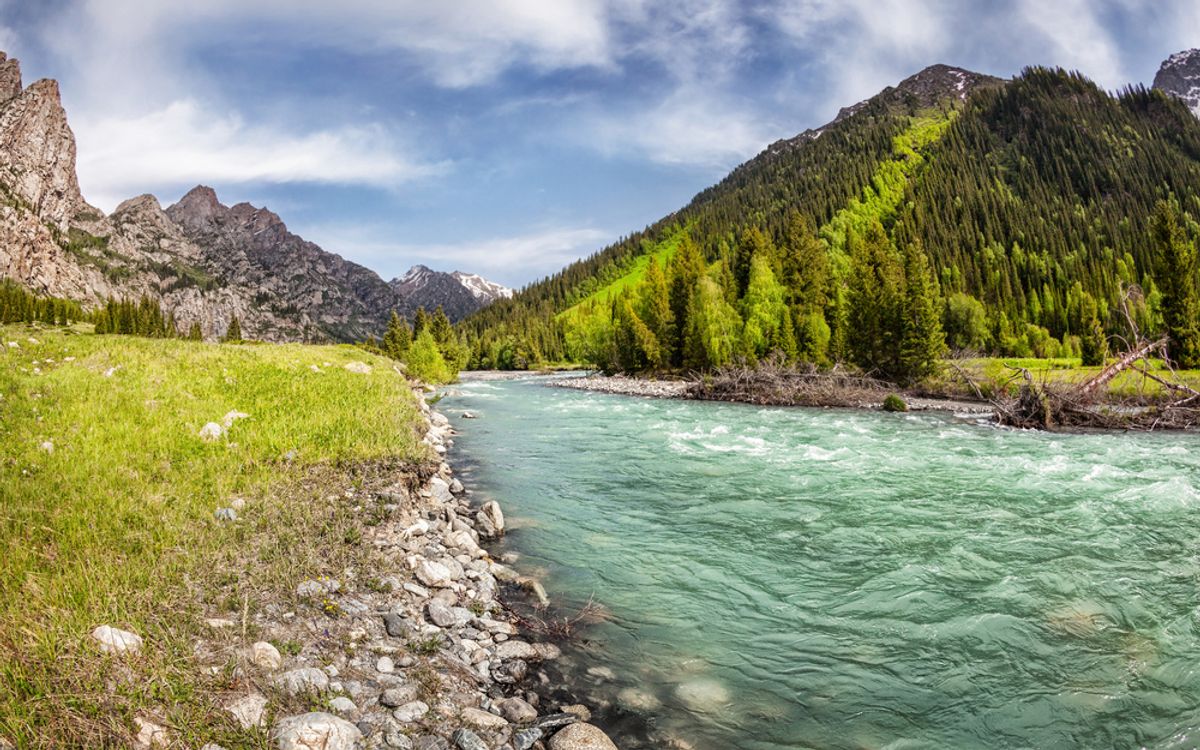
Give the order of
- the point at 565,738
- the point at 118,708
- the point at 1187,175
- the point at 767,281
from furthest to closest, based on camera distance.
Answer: the point at 1187,175 → the point at 767,281 → the point at 565,738 → the point at 118,708

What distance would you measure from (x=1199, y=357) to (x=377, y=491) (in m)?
55.6

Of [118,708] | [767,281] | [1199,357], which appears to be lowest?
[118,708]

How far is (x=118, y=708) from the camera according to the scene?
364 cm

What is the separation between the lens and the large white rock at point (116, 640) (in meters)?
4.18

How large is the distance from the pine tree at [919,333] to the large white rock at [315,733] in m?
48.4

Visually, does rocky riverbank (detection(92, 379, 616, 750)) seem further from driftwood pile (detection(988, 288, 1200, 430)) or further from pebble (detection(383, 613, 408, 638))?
driftwood pile (detection(988, 288, 1200, 430))

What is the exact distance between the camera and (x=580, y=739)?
470 cm

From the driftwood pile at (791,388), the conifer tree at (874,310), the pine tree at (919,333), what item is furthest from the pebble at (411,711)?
the pine tree at (919,333)

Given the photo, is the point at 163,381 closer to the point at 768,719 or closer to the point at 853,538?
the point at 768,719

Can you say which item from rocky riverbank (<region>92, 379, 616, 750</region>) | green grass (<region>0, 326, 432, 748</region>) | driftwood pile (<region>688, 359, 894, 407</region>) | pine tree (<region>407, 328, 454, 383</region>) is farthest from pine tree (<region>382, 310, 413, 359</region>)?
rocky riverbank (<region>92, 379, 616, 750</region>)

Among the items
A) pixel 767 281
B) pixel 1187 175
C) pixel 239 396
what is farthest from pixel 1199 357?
pixel 1187 175

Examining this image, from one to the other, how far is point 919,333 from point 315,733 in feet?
161

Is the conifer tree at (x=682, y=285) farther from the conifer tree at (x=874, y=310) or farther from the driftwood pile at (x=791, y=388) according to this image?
the driftwood pile at (x=791, y=388)

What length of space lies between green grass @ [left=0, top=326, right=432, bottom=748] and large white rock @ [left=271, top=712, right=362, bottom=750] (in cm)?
16
